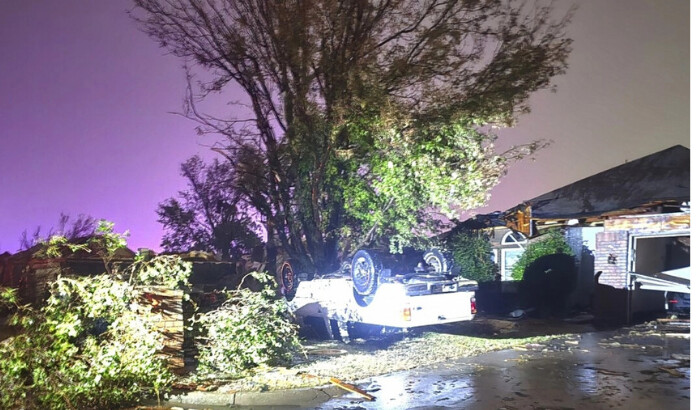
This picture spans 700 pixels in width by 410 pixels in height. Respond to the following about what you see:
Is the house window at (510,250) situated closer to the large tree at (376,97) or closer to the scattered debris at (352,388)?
the large tree at (376,97)

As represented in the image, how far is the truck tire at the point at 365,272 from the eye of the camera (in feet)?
30.3

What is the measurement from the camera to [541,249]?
1645cm

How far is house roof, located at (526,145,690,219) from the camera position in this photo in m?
14.2

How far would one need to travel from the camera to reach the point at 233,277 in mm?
16438

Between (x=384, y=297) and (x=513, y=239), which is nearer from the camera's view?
(x=384, y=297)

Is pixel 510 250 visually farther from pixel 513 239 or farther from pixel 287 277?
pixel 287 277

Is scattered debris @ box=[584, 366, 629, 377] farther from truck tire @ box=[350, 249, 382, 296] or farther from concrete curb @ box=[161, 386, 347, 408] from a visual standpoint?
concrete curb @ box=[161, 386, 347, 408]

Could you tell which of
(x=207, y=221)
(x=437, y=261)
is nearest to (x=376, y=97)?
(x=437, y=261)

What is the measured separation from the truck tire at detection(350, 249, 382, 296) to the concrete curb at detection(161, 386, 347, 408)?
3.00m

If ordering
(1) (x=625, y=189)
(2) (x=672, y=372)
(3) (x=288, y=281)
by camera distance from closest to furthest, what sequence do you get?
(2) (x=672, y=372) < (3) (x=288, y=281) < (1) (x=625, y=189)

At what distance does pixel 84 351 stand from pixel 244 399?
193 cm

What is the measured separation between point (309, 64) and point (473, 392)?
8.63 metres

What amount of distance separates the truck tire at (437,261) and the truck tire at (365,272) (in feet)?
6.29

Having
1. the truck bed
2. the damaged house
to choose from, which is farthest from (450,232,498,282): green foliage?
the truck bed
